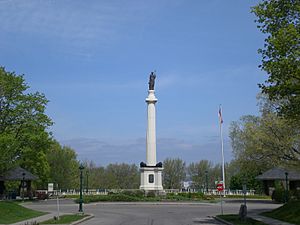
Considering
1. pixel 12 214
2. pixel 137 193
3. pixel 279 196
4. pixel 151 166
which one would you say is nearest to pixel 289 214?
pixel 12 214

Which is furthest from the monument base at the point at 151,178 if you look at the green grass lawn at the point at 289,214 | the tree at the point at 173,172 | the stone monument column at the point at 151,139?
the tree at the point at 173,172

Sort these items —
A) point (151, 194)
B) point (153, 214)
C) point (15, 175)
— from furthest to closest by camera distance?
point (15, 175)
point (151, 194)
point (153, 214)

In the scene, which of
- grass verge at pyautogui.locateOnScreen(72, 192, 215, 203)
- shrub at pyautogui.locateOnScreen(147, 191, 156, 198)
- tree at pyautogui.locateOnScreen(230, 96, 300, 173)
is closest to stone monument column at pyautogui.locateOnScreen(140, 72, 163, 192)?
shrub at pyautogui.locateOnScreen(147, 191, 156, 198)

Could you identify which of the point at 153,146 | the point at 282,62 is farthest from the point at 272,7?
the point at 153,146

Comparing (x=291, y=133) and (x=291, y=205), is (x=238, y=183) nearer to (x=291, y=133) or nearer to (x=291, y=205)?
(x=291, y=133)

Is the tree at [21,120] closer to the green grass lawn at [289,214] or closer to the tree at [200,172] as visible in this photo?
the green grass lawn at [289,214]

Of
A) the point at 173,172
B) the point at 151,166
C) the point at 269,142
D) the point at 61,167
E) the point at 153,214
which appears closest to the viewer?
the point at 153,214

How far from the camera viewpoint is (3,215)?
27.5 m

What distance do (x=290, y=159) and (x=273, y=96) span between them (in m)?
22.6

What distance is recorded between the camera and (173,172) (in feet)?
345

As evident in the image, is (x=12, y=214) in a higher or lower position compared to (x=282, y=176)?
lower

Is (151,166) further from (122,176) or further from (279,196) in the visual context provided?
(122,176)

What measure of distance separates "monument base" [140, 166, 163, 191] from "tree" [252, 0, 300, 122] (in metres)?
33.3

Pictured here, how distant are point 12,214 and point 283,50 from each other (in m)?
19.8
